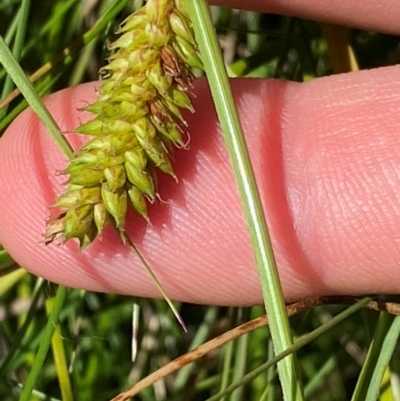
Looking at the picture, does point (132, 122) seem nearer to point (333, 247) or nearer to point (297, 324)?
point (333, 247)

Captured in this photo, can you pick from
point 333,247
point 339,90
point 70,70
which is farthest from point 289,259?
point 70,70

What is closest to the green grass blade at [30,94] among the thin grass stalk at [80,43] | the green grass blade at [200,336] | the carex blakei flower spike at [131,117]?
the carex blakei flower spike at [131,117]

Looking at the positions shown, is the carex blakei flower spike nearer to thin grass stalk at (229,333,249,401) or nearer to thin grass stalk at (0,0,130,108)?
thin grass stalk at (0,0,130,108)

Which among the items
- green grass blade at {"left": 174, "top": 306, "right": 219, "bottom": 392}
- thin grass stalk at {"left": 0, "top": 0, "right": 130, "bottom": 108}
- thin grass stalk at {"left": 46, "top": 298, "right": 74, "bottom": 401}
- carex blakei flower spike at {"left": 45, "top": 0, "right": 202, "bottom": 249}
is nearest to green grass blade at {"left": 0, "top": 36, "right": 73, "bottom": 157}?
carex blakei flower spike at {"left": 45, "top": 0, "right": 202, "bottom": 249}

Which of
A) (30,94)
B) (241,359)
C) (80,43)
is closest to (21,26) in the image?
(80,43)

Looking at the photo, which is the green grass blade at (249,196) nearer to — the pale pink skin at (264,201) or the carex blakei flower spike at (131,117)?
the carex blakei flower spike at (131,117)

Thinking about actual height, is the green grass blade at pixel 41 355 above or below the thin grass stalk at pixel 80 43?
below

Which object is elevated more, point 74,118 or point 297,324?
point 74,118

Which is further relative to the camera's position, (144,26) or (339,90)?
(339,90)
